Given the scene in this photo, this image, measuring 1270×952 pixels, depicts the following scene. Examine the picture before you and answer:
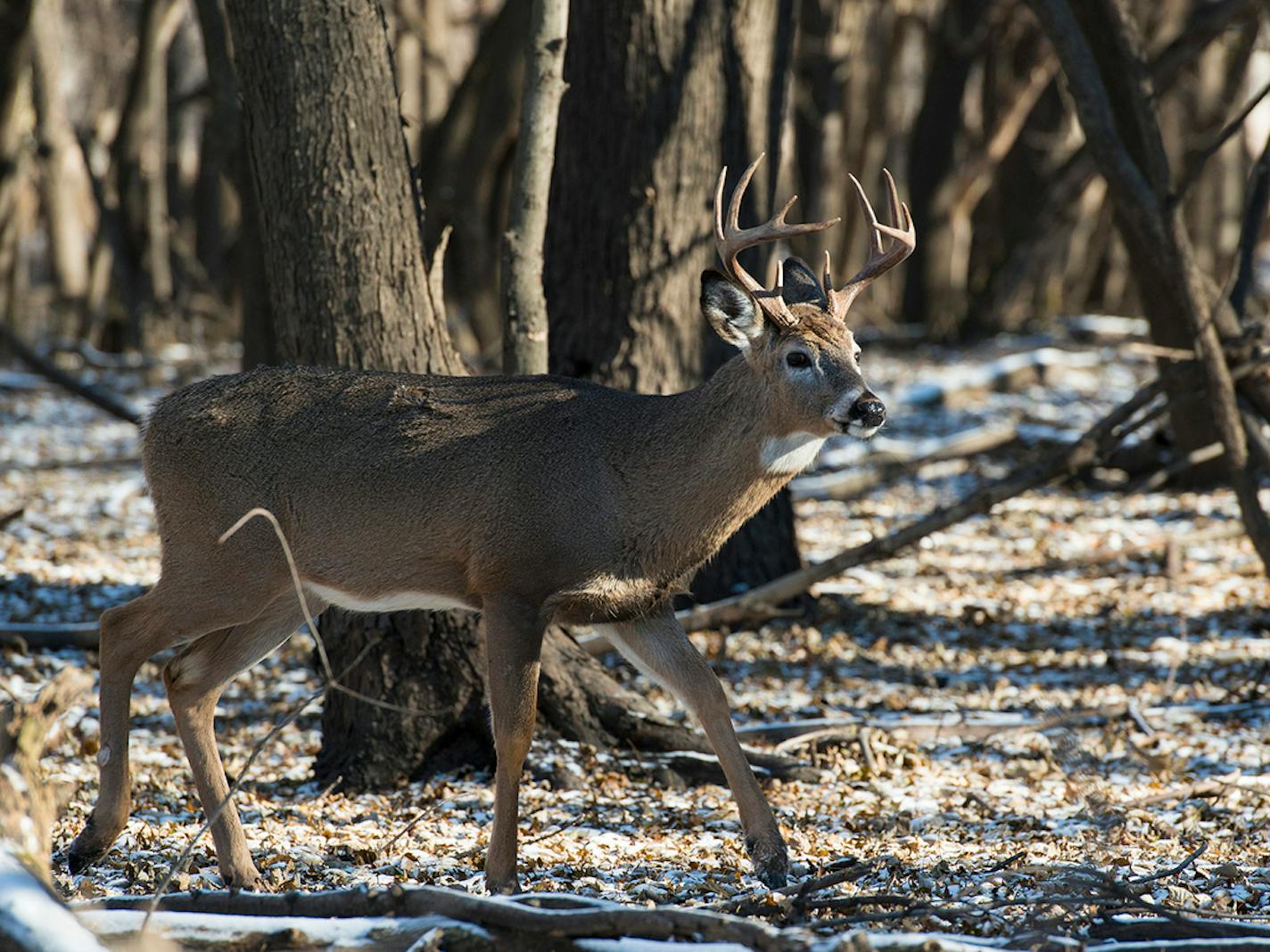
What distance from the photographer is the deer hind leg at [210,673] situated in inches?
210

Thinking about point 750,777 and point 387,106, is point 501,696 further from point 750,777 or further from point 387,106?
point 387,106

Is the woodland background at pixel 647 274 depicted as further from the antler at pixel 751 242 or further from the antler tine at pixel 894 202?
the antler tine at pixel 894 202

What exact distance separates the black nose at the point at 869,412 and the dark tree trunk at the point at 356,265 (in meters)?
1.76

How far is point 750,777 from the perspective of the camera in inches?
206

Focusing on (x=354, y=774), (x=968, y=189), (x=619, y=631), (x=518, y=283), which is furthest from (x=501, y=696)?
(x=968, y=189)

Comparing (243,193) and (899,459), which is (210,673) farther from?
(899,459)

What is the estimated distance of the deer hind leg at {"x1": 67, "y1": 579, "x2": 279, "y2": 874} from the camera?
506 centimetres

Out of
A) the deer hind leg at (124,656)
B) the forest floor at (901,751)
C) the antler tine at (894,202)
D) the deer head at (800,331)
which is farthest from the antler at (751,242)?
the deer hind leg at (124,656)

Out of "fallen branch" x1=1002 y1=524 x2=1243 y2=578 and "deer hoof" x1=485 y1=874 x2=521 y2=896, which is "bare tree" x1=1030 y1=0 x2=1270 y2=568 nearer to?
"fallen branch" x1=1002 y1=524 x2=1243 y2=578

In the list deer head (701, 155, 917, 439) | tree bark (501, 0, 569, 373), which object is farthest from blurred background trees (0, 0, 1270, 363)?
deer head (701, 155, 917, 439)

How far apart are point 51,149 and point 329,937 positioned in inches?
577

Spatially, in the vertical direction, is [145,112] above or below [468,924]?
above

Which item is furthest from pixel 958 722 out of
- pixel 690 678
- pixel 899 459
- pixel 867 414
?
pixel 899 459

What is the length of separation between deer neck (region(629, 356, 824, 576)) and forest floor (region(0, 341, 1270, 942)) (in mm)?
1039
